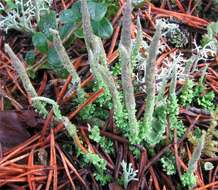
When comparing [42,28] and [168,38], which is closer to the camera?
[42,28]

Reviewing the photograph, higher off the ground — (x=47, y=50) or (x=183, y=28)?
(x=47, y=50)

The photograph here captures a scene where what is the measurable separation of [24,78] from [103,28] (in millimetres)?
415

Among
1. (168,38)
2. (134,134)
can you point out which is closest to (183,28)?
(168,38)

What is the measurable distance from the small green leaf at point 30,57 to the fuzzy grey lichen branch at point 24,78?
265mm

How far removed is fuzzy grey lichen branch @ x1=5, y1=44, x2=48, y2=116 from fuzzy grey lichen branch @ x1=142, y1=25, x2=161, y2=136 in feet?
1.20

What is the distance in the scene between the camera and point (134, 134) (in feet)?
4.48

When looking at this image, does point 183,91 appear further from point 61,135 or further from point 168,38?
point 61,135

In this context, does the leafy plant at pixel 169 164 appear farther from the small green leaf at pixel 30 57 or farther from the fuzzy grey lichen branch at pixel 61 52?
the small green leaf at pixel 30 57

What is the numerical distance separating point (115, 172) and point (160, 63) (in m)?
0.51

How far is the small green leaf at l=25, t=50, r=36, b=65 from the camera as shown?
5.40ft

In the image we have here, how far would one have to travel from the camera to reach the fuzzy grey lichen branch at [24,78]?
1.22 m

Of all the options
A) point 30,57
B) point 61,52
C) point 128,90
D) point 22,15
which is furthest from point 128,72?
point 22,15

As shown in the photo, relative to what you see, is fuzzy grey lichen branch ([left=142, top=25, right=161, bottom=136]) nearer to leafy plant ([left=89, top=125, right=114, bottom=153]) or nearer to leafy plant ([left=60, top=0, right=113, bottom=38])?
leafy plant ([left=89, top=125, right=114, bottom=153])

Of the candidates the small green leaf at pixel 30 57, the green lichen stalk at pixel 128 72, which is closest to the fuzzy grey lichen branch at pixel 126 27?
the green lichen stalk at pixel 128 72
